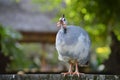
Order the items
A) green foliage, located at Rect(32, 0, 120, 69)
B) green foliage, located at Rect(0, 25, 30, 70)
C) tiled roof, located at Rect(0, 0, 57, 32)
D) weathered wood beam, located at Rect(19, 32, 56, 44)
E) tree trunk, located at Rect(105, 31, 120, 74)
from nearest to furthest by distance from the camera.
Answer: tree trunk, located at Rect(105, 31, 120, 74) → green foliage, located at Rect(32, 0, 120, 69) → green foliage, located at Rect(0, 25, 30, 70) → tiled roof, located at Rect(0, 0, 57, 32) → weathered wood beam, located at Rect(19, 32, 56, 44)

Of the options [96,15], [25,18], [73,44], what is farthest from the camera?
[25,18]

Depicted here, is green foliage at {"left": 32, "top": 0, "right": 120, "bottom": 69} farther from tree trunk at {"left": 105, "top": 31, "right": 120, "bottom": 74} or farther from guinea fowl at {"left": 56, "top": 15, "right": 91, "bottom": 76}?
guinea fowl at {"left": 56, "top": 15, "right": 91, "bottom": 76}

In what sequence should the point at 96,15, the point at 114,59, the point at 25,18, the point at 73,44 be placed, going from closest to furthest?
1. the point at 73,44
2. the point at 114,59
3. the point at 96,15
4. the point at 25,18

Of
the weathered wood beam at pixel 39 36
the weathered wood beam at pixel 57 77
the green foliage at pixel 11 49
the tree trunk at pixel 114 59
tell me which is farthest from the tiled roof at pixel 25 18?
the weathered wood beam at pixel 57 77

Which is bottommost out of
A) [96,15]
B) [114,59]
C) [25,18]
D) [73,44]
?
[114,59]

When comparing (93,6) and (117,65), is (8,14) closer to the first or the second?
(93,6)

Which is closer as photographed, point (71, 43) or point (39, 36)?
point (71, 43)

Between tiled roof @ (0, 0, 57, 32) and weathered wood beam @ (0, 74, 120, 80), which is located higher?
tiled roof @ (0, 0, 57, 32)

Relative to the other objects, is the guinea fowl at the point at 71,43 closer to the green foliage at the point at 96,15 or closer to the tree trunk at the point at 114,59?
the tree trunk at the point at 114,59

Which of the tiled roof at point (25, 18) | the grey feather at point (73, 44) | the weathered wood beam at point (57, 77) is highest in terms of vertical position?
the tiled roof at point (25, 18)

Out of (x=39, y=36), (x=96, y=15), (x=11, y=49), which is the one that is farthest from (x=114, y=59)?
(x=39, y=36)

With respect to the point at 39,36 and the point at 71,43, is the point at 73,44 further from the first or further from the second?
the point at 39,36

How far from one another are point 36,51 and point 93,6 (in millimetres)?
16590

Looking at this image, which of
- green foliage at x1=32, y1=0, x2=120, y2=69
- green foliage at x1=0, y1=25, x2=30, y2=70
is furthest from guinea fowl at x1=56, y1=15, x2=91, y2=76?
green foliage at x1=0, y1=25, x2=30, y2=70
